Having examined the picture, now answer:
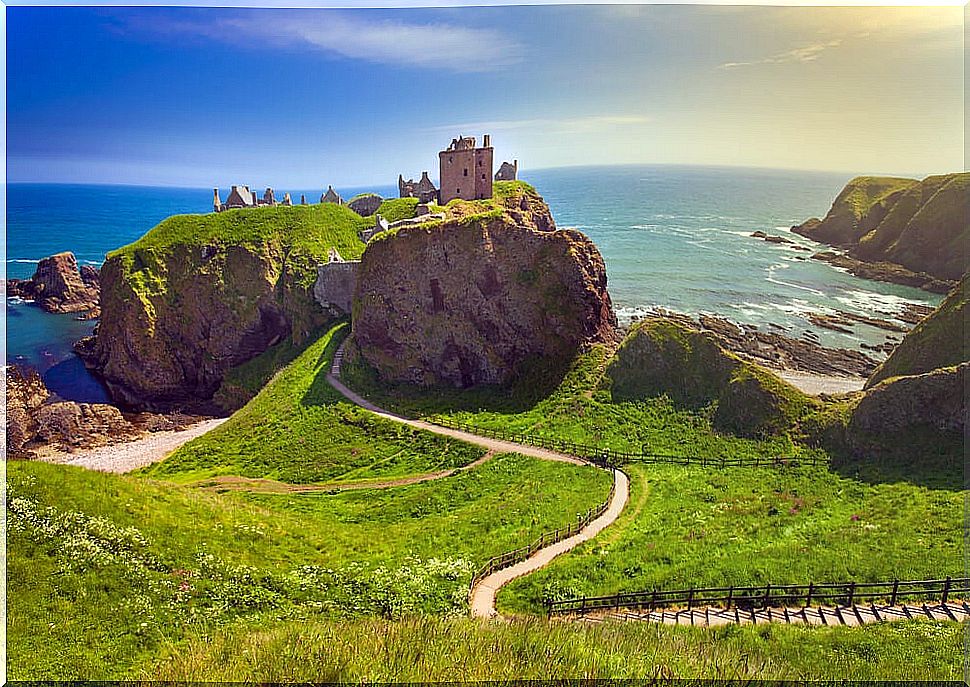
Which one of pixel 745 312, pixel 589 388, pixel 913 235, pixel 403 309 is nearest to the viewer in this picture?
pixel 589 388

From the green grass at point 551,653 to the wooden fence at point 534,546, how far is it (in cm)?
276

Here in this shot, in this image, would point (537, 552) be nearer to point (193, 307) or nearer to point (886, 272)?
point (193, 307)

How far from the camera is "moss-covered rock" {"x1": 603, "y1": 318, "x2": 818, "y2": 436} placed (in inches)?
625

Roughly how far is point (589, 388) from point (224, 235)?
27628 mm

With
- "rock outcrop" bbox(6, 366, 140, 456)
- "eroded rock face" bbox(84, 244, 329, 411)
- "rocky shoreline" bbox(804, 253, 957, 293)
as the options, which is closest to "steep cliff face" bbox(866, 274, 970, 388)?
"eroded rock face" bbox(84, 244, 329, 411)

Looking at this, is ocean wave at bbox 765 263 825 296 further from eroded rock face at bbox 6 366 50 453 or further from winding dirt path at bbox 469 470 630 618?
eroded rock face at bbox 6 366 50 453

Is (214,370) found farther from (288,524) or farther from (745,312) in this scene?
(745,312)

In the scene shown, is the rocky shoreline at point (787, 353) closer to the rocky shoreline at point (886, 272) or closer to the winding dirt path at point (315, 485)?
the rocky shoreline at point (886, 272)

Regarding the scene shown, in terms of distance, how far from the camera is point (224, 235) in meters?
35.8

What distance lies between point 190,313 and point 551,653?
3513 cm

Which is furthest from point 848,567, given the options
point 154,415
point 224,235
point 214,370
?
point 224,235

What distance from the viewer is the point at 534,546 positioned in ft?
34.0

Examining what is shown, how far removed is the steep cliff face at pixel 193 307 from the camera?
3372 cm

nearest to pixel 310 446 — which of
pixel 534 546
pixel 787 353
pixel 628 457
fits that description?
pixel 628 457
